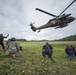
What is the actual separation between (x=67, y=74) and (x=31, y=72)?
9.96ft

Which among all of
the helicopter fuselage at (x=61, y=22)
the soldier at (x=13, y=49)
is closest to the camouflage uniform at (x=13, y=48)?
the soldier at (x=13, y=49)

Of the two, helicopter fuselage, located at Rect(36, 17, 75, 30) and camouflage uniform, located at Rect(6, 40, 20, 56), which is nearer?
camouflage uniform, located at Rect(6, 40, 20, 56)

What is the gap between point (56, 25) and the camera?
27.4m

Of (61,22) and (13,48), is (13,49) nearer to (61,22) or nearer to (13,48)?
(13,48)

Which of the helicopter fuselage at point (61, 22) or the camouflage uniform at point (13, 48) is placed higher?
the helicopter fuselage at point (61, 22)

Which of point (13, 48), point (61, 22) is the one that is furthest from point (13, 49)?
point (61, 22)

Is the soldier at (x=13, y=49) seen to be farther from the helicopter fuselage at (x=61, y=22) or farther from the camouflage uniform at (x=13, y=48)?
the helicopter fuselage at (x=61, y=22)

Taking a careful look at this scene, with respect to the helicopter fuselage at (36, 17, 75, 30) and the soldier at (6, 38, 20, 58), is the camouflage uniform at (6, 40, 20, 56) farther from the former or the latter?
the helicopter fuselage at (36, 17, 75, 30)

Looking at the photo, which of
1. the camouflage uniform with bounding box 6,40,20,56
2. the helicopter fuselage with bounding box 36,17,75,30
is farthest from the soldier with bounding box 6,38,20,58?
the helicopter fuselage with bounding box 36,17,75,30

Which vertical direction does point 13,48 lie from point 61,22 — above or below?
below

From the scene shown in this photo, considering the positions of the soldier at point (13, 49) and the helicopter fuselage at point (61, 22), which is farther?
the helicopter fuselage at point (61, 22)

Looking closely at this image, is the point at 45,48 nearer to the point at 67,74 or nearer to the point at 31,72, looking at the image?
the point at 67,74

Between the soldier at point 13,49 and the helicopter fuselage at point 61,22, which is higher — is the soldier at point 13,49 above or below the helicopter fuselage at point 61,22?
below

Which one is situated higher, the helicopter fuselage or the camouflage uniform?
the helicopter fuselage
